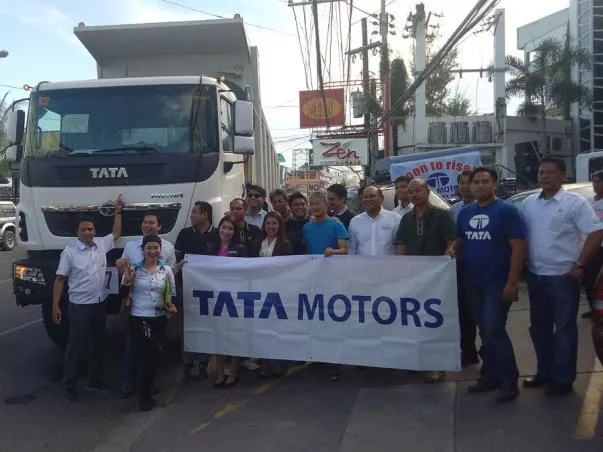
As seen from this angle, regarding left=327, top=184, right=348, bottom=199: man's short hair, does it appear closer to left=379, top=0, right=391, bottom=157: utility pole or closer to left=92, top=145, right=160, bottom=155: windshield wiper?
left=92, top=145, right=160, bottom=155: windshield wiper

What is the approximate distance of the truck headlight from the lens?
6172mm

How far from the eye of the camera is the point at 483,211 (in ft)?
16.4

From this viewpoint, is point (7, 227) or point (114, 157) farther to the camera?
point (7, 227)

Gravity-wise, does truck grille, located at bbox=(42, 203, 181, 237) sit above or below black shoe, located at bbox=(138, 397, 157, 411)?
→ above

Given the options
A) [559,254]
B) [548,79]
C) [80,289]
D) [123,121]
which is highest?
[548,79]

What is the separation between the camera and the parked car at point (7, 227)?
2227cm

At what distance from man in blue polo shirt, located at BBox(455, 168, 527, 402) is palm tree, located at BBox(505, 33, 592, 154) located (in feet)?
97.3

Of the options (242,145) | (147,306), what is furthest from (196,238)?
(242,145)

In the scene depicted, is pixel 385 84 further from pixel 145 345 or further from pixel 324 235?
pixel 145 345

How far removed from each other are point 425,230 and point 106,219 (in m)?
3.17

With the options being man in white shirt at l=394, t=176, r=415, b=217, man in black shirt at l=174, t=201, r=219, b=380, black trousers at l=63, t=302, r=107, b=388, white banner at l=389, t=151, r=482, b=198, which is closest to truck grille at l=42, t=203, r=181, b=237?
man in black shirt at l=174, t=201, r=219, b=380

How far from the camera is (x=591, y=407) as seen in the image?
4684 mm

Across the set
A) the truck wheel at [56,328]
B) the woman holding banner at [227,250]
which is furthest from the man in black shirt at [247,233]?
the truck wheel at [56,328]

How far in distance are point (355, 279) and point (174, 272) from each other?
171 centimetres
